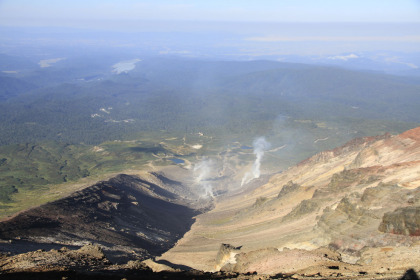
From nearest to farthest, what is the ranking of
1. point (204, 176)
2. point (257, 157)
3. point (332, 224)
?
point (332, 224) < point (204, 176) < point (257, 157)

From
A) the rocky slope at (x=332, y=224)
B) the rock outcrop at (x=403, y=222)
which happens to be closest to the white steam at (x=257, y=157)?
the rocky slope at (x=332, y=224)

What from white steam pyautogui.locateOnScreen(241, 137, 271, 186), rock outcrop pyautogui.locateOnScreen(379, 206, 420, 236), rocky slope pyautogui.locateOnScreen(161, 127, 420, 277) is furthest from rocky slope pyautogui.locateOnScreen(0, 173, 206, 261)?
white steam pyautogui.locateOnScreen(241, 137, 271, 186)

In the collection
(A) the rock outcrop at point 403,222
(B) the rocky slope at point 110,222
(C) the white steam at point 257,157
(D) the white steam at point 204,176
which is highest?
(A) the rock outcrop at point 403,222

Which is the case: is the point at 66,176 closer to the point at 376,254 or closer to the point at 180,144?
the point at 180,144

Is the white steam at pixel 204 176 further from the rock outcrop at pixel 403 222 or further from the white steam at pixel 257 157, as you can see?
the rock outcrop at pixel 403 222

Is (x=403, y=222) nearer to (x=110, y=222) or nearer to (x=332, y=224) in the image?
(x=332, y=224)

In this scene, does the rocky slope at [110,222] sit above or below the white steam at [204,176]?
above

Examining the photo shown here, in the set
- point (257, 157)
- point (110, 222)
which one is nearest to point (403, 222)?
point (110, 222)

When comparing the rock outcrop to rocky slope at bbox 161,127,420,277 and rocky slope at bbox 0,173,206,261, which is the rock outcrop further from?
rocky slope at bbox 0,173,206,261
